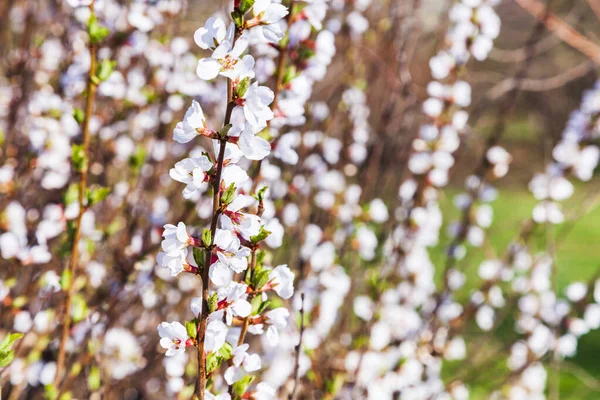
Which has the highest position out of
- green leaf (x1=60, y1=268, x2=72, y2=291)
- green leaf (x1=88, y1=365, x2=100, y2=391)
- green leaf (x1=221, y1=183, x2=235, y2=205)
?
green leaf (x1=221, y1=183, x2=235, y2=205)

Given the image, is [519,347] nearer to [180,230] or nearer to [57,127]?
[57,127]

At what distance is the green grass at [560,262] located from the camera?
295cm

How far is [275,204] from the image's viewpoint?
1.96m

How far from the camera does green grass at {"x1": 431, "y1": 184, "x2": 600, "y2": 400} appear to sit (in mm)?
2951

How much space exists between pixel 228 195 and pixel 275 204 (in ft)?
3.07

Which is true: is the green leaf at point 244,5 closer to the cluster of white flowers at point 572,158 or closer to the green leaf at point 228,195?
the green leaf at point 228,195

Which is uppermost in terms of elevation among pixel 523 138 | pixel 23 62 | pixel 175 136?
pixel 175 136

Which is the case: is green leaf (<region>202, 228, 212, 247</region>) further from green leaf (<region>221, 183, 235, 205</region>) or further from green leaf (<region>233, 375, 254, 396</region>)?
green leaf (<region>233, 375, 254, 396</region>)

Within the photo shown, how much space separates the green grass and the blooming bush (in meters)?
0.15

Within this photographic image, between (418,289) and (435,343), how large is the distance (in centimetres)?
41

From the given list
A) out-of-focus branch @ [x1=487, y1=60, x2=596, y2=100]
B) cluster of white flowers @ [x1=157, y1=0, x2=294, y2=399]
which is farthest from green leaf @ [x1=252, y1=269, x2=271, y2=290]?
out-of-focus branch @ [x1=487, y1=60, x2=596, y2=100]

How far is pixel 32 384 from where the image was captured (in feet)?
5.99

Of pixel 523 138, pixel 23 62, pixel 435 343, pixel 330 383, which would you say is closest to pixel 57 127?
pixel 23 62

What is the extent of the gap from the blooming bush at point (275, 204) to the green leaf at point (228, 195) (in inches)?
11.9
